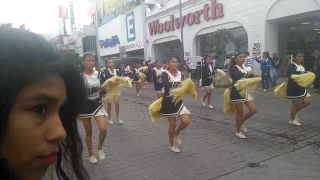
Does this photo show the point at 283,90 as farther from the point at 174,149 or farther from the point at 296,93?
the point at 174,149

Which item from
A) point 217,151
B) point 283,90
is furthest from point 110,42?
point 217,151

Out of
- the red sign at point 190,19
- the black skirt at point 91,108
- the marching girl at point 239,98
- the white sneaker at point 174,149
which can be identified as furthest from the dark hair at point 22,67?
the red sign at point 190,19

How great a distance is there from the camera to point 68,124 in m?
1.23

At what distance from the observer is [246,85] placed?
5.38 meters

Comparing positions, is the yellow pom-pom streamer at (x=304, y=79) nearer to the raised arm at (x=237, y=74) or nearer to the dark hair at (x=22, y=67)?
the raised arm at (x=237, y=74)

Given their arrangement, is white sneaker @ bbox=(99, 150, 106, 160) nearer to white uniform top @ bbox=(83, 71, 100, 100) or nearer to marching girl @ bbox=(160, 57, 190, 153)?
white uniform top @ bbox=(83, 71, 100, 100)

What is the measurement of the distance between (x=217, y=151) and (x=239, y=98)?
1.33 metres

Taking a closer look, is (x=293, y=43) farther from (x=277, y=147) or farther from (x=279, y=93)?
(x=277, y=147)

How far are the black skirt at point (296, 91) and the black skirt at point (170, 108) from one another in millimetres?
2785

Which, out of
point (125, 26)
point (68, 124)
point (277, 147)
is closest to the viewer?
point (68, 124)

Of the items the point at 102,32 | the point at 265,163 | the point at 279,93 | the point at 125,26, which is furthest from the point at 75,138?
the point at 102,32

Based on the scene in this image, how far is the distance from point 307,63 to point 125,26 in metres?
18.6

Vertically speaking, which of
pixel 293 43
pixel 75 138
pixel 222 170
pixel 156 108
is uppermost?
pixel 293 43

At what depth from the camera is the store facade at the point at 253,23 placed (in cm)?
1360
